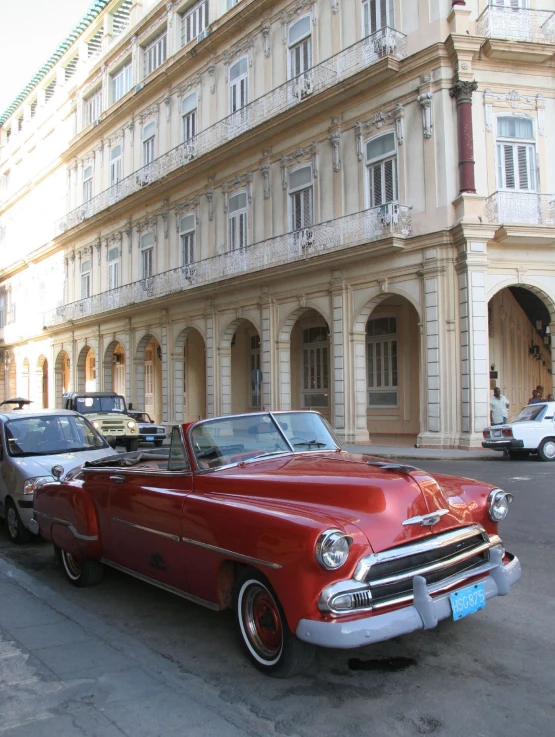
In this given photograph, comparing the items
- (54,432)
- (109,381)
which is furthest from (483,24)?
(109,381)

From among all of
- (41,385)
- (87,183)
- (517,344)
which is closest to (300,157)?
(517,344)

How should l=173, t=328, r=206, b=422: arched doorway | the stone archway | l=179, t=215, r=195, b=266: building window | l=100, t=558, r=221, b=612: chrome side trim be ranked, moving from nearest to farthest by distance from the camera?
l=100, t=558, r=221, b=612: chrome side trim → l=179, t=215, r=195, b=266: building window → l=173, t=328, r=206, b=422: arched doorway → the stone archway

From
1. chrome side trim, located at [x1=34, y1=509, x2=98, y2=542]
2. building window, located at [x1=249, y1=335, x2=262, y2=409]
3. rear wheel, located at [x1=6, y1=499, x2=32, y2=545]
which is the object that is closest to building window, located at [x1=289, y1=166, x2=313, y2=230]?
building window, located at [x1=249, y1=335, x2=262, y2=409]

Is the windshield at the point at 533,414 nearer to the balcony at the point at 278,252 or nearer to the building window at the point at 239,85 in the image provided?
the balcony at the point at 278,252

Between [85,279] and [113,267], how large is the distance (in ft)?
12.3

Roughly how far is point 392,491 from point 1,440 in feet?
19.6

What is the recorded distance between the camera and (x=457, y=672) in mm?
3803

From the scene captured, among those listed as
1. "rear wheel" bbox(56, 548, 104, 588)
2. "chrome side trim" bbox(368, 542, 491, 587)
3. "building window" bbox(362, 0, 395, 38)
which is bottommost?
"rear wheel" bbox(56, 548, 104, 588)

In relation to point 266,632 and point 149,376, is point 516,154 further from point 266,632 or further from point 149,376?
point 149,376

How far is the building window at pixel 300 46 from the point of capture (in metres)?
21.3

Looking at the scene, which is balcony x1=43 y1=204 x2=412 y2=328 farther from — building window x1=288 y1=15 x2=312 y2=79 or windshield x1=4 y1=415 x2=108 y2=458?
windshield x1=4 y1=415 x2=108 y2=458

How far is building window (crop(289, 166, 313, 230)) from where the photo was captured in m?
21.4

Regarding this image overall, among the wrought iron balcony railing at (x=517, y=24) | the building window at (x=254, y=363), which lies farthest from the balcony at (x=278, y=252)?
the wrought iron balcony railing at (x=517, y=24)

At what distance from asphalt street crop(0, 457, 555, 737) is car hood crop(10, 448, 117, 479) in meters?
2.04
